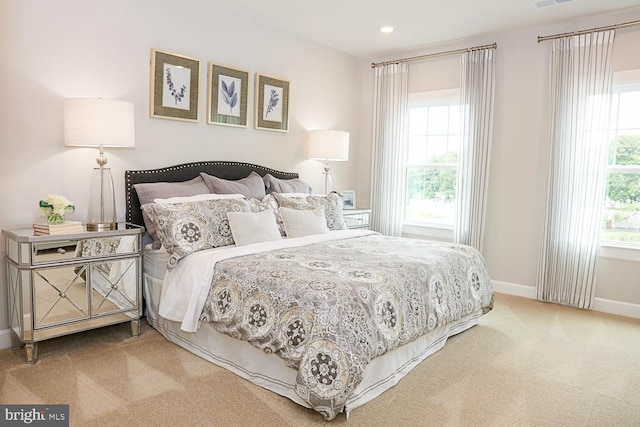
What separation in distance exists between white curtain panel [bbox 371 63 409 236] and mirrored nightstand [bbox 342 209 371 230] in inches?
13.7

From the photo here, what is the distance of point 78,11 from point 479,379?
3.60 m

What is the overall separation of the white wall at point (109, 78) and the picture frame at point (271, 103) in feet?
0.27

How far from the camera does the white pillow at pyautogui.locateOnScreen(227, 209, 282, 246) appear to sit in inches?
127

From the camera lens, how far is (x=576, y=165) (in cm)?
412

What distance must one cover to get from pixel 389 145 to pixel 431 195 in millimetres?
783

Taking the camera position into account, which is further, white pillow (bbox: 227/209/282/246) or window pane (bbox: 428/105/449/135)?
→ window pane (bbox: 428/105/449/135)

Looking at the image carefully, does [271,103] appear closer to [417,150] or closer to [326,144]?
[326,144]

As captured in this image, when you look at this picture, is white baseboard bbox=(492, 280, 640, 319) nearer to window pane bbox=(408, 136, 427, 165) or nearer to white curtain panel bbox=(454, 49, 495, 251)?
white curtain panel bbox=(454, 49, 495, 251)

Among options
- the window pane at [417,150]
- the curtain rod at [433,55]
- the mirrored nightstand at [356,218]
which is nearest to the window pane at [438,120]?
the window pane at [417,150]

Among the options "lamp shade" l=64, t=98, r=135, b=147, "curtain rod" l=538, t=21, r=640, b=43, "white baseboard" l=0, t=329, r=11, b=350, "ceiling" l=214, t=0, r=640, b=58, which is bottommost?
"white baseboard" l=0, t=329, r=11, b=350

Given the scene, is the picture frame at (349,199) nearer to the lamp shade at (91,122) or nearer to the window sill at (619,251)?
the window sill at (619,251)

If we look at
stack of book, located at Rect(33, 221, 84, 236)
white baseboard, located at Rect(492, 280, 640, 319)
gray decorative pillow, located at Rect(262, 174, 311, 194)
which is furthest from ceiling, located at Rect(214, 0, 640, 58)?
white baseboard, located at Rect(492, 280, 640, 319)

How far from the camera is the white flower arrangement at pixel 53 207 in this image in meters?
2.87

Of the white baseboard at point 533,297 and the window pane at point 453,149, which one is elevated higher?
the window pane at point 453,149
